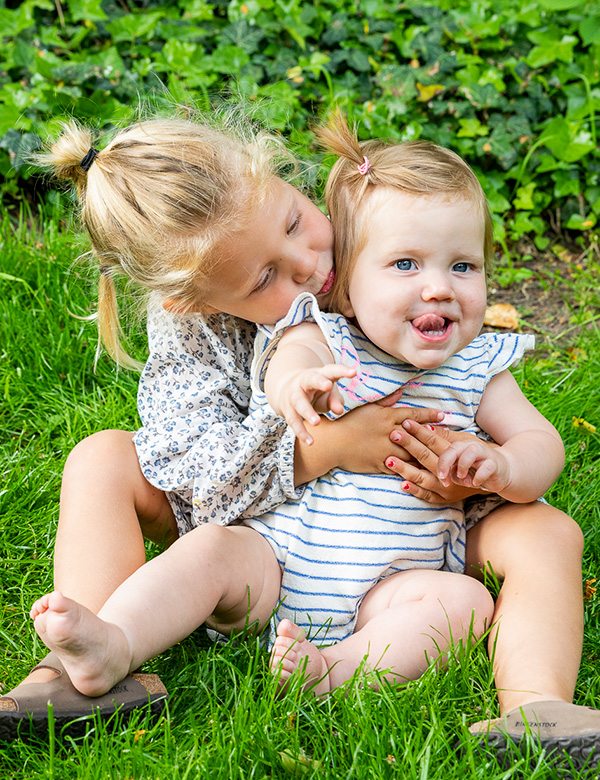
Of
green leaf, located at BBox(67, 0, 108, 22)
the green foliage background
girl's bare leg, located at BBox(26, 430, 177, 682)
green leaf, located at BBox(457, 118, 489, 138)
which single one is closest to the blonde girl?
girl's bare leg, located at BBox(26, 430, 177, 682)

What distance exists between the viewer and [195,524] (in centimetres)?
206

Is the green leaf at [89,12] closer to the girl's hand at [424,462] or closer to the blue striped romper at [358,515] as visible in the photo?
the blue striped romper at [358,515]

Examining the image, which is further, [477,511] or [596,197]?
[596,197]

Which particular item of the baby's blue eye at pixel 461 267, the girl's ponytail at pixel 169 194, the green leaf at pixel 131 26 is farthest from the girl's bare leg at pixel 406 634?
the green leaf at pixel 131 26

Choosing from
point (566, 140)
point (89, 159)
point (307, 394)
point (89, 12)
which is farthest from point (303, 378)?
point (89, 12)

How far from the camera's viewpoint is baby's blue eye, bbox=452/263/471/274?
1858 millimetres

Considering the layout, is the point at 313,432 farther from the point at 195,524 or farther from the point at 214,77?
the point at 214,77

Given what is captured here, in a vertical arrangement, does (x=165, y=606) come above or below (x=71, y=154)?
below

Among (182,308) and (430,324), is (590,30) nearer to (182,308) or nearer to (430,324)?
(430,324)

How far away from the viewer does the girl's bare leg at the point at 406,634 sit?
170 centimetres

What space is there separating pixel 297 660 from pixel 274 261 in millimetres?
821

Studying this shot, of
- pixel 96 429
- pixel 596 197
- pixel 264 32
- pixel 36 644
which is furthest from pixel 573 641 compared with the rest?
pixel 264 32

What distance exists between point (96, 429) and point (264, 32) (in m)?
2.14

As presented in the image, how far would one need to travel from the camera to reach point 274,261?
1914mm
